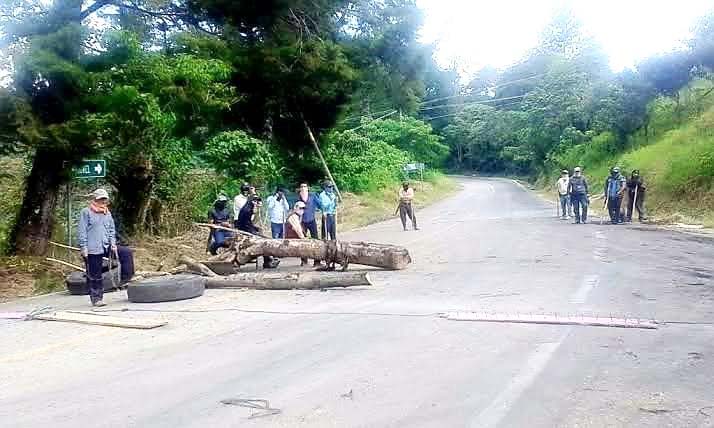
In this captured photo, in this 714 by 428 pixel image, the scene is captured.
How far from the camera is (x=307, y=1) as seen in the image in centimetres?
1958

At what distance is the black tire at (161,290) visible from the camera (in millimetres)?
11094

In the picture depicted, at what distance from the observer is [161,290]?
11102mm

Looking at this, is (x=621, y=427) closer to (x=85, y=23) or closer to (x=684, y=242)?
(x=85, y=23)

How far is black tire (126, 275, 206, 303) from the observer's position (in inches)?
437

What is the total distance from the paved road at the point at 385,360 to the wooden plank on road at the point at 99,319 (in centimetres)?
17

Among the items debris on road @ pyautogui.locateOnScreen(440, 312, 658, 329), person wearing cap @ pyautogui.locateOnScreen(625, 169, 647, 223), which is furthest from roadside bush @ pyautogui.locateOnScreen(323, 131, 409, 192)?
debris on road @ pyautogui.locateOnScreen(440, 312, 658, 329)

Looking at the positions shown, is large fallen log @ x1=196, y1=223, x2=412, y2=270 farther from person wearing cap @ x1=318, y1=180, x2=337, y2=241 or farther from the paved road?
person wearing cap @ x1=318, y1=180, x2=337, y2=241

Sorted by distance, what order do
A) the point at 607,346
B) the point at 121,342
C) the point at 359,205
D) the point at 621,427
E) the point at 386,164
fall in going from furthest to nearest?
1. the point at 386,164
2. the point at 359,205
3. the point at 121,342
4. the point at 607,346
5. the point at 621,427

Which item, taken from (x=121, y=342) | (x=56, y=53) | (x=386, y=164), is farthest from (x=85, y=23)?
(x=386, y=164)

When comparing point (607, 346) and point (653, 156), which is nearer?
point (607, 346)

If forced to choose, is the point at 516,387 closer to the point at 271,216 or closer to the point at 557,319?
the point at 557,319

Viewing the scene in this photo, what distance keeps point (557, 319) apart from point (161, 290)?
5.81 meters

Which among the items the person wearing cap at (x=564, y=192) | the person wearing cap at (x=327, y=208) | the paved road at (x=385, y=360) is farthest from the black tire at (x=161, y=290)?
the person wearing cap at (x=564, y=192)

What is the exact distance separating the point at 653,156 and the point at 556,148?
26.5 metres
